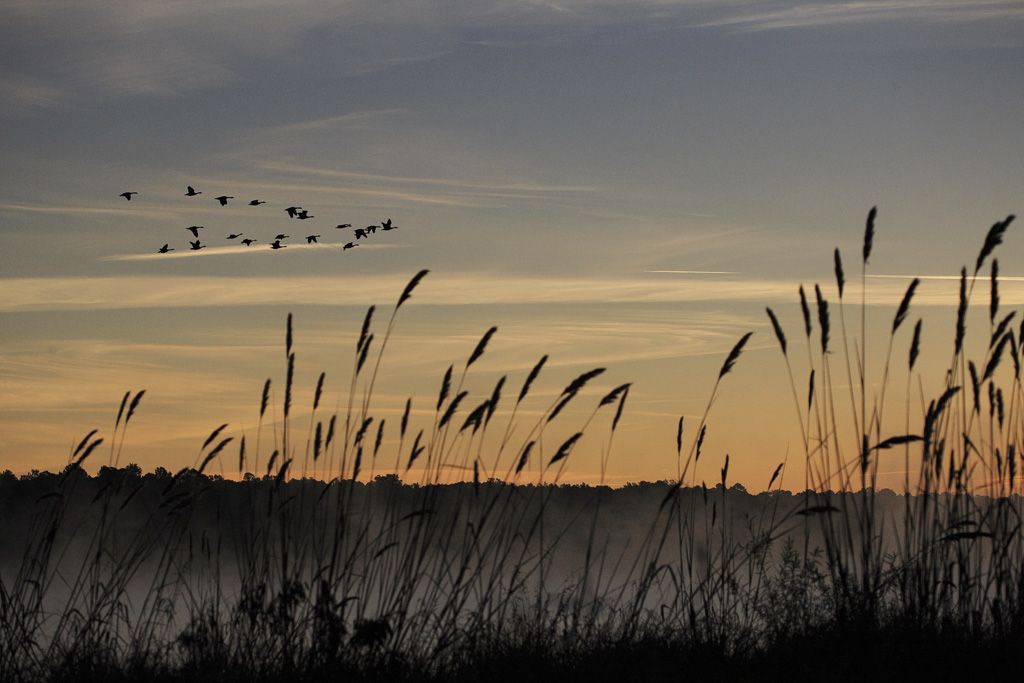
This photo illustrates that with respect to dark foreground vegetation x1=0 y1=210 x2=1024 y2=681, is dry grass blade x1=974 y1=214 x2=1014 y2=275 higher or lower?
higher

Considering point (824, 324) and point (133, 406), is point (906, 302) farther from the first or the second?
point (133, 406)

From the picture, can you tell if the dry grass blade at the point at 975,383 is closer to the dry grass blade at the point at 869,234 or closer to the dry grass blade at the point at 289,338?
the dry grass blade at the point at 869,234

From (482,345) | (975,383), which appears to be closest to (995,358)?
(975,383)

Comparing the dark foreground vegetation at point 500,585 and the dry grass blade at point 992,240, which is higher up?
the dry grass blade at point 992,240

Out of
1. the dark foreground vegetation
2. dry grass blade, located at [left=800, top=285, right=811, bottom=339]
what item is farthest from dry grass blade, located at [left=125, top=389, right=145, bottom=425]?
dry grass blade, located at [left=800, top=285, right=811, bottom=339]

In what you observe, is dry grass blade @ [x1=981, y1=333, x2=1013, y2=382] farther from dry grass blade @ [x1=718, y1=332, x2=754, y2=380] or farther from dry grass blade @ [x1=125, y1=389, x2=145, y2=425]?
dry grass blade @ [x1=125, y1=389, x2=145, y2=425]

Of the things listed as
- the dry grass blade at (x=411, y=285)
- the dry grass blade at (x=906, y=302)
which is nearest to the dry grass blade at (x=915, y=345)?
the dry grass blade at (x=906, y=302)

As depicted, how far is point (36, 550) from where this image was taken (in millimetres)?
4824

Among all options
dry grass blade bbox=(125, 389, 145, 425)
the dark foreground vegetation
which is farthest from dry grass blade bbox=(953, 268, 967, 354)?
dry grass blade bbox=(125, 389, 145, 425)

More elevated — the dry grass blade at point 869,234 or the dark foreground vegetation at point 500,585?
the dry grass blade at point 869,234

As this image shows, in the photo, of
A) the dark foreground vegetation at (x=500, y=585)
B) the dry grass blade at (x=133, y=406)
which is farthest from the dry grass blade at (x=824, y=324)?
the dry grass blade at (x=133, y=406)

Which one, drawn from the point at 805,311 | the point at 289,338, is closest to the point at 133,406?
the point at 289,338

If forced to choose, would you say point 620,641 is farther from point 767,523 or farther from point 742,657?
point 767,523

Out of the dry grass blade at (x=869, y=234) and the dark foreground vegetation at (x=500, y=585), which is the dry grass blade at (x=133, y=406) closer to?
the dark foreground vegetation at (x=500, y=585)
